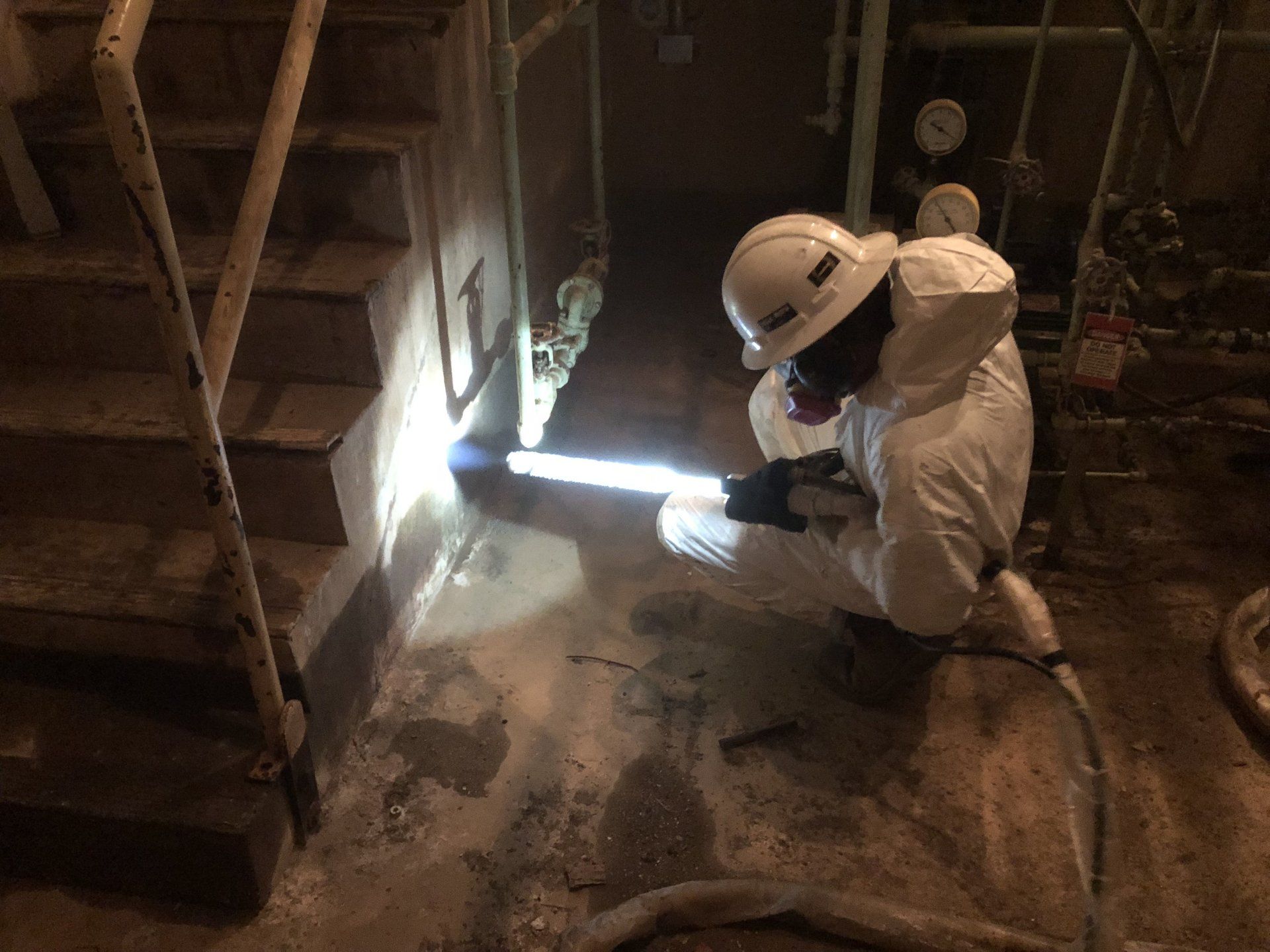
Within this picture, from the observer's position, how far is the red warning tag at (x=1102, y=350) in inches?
92.3

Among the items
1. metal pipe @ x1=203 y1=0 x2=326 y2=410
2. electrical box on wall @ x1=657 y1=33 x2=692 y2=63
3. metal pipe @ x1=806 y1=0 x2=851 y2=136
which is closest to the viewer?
metal pipe @ x1=203 y1=0 x2=326 y2=410

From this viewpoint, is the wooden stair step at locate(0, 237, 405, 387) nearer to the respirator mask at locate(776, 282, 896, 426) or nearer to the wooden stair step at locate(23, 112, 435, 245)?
the wooden stair step at locate(23, 112, 435, 245)

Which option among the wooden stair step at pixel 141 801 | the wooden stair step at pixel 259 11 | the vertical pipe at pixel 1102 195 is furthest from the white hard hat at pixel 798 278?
the wooden stair step at pixel 141 801

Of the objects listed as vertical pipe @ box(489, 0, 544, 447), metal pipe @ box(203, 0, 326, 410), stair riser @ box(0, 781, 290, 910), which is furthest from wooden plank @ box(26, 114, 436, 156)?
stair riser @ box(0, 781, 290, 910)

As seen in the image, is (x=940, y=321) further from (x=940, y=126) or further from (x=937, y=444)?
(x=940, y=126)

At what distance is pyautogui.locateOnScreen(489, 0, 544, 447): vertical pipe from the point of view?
2260 millimetres

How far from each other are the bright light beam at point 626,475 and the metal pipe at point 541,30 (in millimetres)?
1119

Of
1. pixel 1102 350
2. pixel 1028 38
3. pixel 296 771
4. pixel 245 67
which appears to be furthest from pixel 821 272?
pixel 1028 38

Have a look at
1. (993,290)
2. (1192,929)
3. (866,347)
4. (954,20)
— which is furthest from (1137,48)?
(1192,929)

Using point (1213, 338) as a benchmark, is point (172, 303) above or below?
above

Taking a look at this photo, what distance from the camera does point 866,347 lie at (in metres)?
1.95

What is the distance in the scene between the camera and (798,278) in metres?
1.89

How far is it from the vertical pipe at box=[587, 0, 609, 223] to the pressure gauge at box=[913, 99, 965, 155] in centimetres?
132

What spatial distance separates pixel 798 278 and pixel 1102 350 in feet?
3.45
